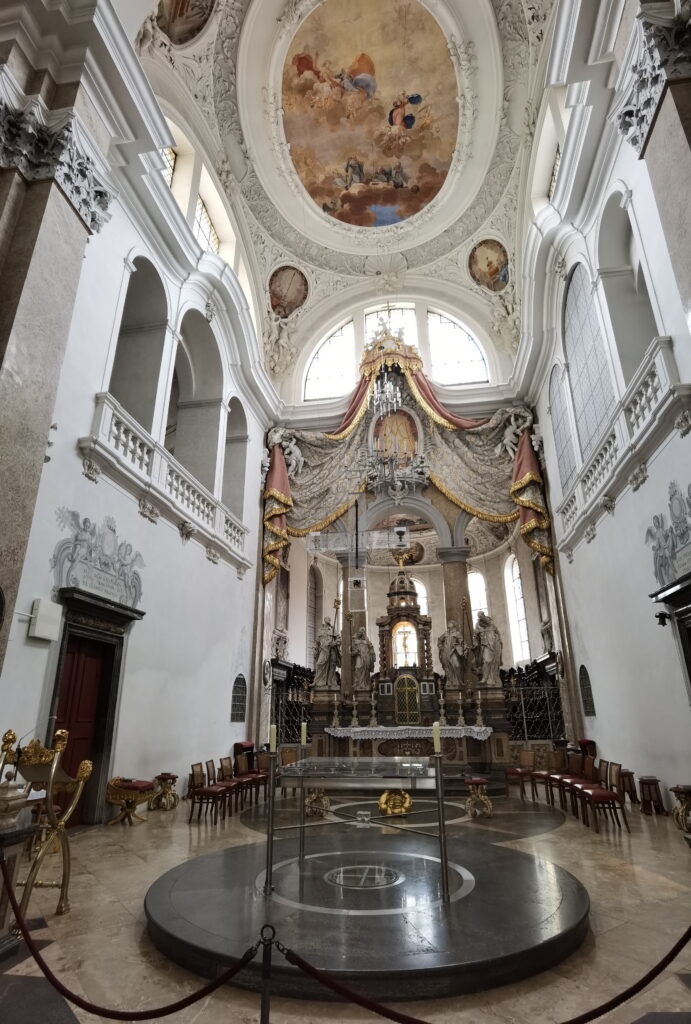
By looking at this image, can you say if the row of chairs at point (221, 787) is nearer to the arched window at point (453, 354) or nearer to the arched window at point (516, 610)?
the arched window at point (453, 354)

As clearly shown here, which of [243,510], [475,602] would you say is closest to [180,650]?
[243,510]

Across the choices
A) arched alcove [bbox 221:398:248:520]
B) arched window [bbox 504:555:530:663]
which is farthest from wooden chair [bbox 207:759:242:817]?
arched window [bbox 504:555:530:663]

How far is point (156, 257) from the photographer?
31.1 ft

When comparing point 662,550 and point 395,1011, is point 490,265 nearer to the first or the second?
point 662,550

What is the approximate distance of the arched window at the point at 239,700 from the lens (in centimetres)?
1148

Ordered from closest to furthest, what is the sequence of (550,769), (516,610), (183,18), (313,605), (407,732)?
(550,769) → (183,18) → (407,732) → (516,610) → (313,605)

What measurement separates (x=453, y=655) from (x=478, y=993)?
32.3ft

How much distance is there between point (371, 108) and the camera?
1369 centimetres

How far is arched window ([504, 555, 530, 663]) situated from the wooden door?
14.9 meters

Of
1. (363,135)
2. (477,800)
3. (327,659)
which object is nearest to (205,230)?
(363,135)

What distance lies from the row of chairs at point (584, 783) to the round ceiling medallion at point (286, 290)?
12.4 metres

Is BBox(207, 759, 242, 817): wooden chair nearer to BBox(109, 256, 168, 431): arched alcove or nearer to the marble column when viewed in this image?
the marble column

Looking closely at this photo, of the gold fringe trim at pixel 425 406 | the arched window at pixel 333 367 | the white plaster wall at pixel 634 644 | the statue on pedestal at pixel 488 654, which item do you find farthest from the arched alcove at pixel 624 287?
the arched window at pixel 333 367

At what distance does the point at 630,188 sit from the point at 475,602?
54.1ft
